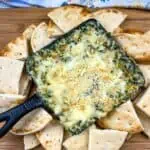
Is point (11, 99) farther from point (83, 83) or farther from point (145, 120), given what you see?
point (145, 120)

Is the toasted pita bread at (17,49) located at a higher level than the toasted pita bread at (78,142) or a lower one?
higher

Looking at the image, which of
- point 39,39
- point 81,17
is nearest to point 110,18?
point 81,17

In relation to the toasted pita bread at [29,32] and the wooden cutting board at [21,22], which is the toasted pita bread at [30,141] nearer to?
the wooden cutting board at [21,22]

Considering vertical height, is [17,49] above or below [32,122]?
above

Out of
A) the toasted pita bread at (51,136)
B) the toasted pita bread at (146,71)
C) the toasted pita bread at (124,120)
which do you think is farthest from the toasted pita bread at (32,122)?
the toasted pita bread at (146,71)

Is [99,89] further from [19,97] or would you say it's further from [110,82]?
[19,97]

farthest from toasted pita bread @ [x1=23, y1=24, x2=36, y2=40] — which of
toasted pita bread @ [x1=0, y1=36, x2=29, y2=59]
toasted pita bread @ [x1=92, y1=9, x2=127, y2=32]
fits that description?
toasted pita bread @ [x1=92, y1=9, x2=127, y2=32]

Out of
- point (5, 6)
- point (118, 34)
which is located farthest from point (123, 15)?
point (5, 6)
